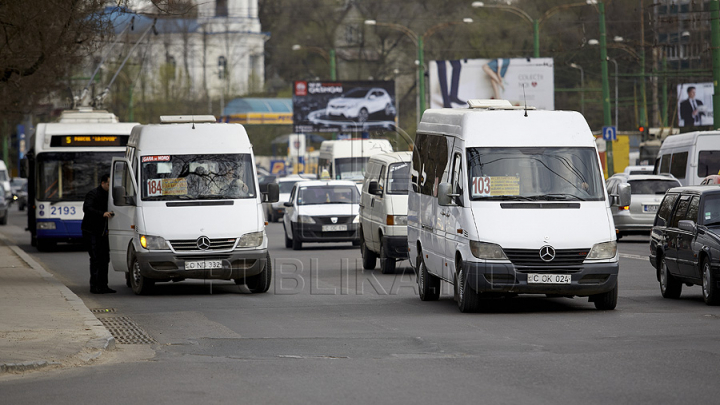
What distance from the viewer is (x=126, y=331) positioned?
1260 cm

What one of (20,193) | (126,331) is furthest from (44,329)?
(20,193)

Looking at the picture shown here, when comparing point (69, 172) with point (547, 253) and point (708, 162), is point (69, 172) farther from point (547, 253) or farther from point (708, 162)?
point (547, 253)

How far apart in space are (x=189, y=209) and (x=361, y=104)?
1916 inches

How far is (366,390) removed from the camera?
848 cm

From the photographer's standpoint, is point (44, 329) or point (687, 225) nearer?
point (44, 329)

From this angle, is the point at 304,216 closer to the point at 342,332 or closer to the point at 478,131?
the point at 478,131

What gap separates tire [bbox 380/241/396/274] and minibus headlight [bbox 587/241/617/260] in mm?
7103

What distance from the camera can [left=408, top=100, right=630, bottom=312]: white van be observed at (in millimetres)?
13180

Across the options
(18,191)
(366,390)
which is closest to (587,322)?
(366,390)

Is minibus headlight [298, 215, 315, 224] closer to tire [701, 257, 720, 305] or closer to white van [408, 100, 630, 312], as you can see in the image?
white van [408, 100, 630, 312]

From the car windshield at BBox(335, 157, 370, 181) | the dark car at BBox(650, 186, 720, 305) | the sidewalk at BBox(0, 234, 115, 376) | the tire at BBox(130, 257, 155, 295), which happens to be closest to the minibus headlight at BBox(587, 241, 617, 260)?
the dark car at BBox(650, 186, 720, 305)

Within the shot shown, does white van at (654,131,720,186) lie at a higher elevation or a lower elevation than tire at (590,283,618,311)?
higher

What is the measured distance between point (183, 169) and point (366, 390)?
912 centimetres

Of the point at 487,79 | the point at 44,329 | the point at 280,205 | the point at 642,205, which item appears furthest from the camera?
the point at 487,79
